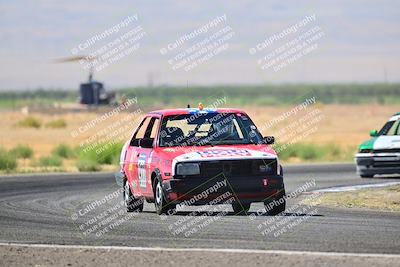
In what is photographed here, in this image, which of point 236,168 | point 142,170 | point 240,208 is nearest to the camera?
point 236,168

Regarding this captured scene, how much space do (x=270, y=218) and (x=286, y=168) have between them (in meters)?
17.3

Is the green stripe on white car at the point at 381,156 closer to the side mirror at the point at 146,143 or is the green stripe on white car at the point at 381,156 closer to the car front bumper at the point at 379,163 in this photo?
the car front bumper at the point at 379,163

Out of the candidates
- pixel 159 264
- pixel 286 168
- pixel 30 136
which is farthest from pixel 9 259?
pixel 30 136

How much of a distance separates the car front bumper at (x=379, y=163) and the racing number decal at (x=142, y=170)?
8.45 meters

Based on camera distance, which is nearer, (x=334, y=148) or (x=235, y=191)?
(x=235, y=191)

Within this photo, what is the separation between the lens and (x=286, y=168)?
34562 millimetres

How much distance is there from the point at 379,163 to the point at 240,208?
25.6ft

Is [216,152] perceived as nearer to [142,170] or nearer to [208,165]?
[208,165]

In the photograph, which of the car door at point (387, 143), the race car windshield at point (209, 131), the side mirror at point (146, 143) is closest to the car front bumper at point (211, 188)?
the race car windshield at point (209, 131)

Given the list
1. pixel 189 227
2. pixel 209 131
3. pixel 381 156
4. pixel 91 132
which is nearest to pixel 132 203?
pixel 209 131

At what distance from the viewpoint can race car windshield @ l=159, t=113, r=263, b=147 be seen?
18.5 m

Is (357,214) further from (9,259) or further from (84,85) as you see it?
(84,85)

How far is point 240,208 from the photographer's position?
19125 millimetres

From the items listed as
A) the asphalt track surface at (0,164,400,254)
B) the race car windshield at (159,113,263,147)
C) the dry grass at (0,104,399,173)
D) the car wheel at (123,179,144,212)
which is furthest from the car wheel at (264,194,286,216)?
the dry grass at (0,104,399,173)
